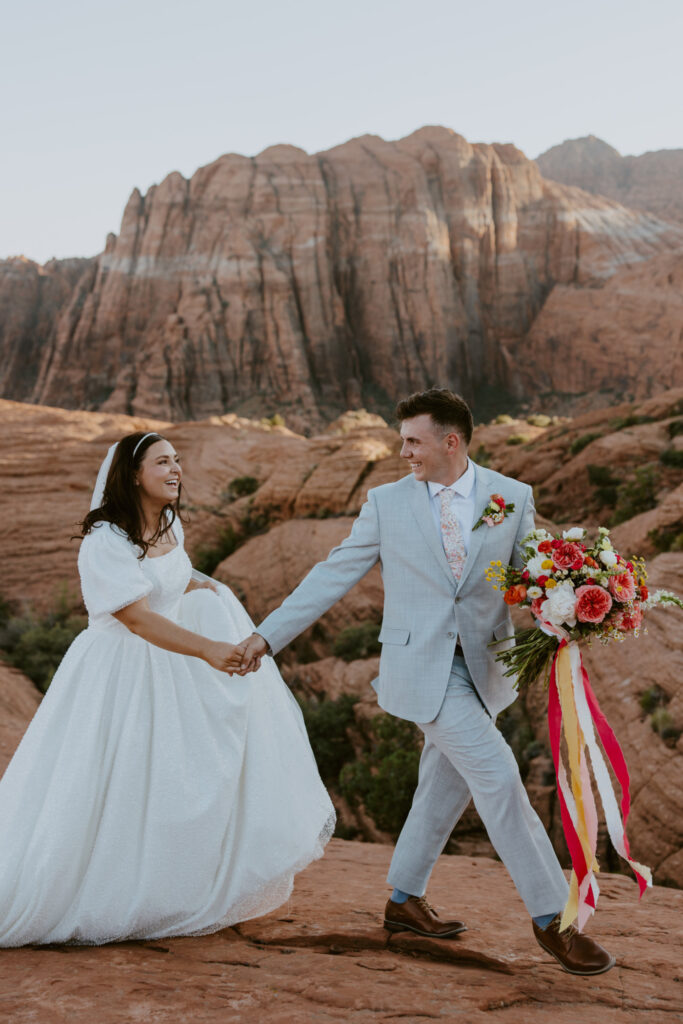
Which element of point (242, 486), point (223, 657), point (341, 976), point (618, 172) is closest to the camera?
point (341, 976)

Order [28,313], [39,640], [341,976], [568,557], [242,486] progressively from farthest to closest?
[28,313] < [242,486] < [39,640] < [568,557] < [341,976]

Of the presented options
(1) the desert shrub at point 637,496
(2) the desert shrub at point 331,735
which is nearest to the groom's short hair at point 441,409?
(2) the desert shrub at point 331,735

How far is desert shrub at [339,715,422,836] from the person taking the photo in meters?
8.84

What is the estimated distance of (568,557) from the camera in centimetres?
339

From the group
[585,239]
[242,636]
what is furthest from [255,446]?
[585,239]

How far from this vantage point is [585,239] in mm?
57906

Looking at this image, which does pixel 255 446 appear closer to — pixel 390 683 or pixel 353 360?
pixel 390 683

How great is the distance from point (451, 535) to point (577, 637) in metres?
0.67

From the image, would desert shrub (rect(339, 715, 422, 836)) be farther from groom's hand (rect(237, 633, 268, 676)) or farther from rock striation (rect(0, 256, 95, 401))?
rock striation (rect(0, 256, 95, 401))

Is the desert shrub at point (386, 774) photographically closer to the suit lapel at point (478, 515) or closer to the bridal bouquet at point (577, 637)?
the bridal bouquet at point (577, 637)

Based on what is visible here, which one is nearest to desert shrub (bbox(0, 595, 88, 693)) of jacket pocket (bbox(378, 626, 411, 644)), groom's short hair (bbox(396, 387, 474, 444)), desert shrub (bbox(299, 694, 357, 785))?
desert shrub (bbox(299, 694, 357, 785))

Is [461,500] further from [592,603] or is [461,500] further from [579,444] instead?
[579,444]

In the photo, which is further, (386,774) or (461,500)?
(386,774)

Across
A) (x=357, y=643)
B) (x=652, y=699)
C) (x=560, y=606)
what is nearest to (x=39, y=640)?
(x=357, y=643)
